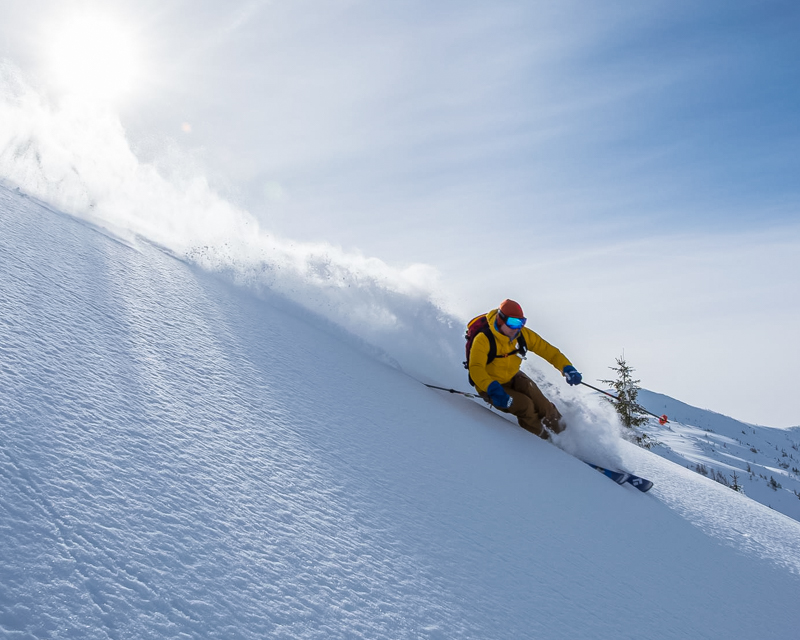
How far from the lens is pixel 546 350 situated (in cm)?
627

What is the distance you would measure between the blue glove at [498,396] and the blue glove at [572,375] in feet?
3.24

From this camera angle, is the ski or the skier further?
the skier

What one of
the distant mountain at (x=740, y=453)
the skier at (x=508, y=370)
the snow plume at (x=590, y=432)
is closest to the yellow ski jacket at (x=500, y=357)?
the skier at (x=508, y=370)

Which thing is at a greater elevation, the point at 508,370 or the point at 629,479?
the point at 508,370

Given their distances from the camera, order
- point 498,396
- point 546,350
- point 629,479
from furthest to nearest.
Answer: point 546,350, point 498,396, point 629,479

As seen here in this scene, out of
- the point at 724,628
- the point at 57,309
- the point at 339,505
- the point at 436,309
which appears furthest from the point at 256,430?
the point at 436,309

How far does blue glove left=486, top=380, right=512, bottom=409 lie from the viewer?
5.36 metres

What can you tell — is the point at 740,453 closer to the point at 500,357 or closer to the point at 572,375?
the point at 572,375

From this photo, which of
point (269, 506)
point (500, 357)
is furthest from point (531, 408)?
point (269, 506)

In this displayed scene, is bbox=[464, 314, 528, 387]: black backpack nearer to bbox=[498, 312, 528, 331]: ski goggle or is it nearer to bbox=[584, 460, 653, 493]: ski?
bbox=[498, 312, 528, 331]: ski goggle

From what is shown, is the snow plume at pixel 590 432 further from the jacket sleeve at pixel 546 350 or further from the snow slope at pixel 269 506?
the snow slope at pixel 269 506

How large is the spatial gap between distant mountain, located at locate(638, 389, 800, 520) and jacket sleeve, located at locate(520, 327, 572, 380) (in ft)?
28.4

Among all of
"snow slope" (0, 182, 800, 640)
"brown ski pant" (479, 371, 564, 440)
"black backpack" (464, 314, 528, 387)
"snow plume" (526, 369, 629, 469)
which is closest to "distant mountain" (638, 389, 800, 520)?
"snow plume" (526, 369, 629, 469)

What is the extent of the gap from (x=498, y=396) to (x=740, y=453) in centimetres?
2050
